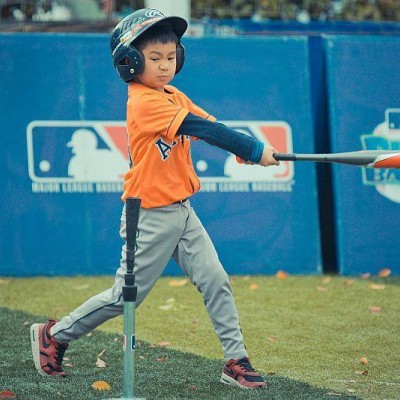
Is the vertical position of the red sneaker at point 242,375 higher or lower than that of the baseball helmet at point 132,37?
lower

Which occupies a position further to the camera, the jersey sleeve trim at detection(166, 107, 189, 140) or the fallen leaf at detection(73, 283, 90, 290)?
the fallen leaf at detection(73, 283, 90, 290)

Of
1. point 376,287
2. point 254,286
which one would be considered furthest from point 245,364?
point 376,287

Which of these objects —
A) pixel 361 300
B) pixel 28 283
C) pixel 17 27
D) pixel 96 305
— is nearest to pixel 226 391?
pixel 96 305

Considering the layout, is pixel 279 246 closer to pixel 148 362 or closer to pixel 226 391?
pixel 148 362

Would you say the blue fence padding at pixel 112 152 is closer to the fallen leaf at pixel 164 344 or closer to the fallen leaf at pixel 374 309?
the fallen leaf at pixel 374 309

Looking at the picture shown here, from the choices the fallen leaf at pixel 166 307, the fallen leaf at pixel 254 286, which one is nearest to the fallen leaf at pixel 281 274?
the fallen leaf at pixel 254 286

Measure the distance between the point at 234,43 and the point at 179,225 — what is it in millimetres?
3873

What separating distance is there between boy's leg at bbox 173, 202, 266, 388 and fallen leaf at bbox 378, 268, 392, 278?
11.9ft

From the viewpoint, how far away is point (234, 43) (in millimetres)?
8633

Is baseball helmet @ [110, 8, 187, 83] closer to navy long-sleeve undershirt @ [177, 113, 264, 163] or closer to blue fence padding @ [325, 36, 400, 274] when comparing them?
navy long-sleeve undershirt @ [177, 113, 264, 163]

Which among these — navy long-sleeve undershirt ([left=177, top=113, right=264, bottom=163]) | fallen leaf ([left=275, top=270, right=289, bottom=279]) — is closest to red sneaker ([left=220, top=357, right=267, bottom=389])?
navy long-sleeve undershirt ([left=177, top=113, right=264, bottom=163])

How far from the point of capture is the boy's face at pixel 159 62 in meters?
4.95

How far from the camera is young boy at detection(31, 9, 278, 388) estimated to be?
193 inches

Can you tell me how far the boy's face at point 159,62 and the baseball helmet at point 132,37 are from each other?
5 centimetres
